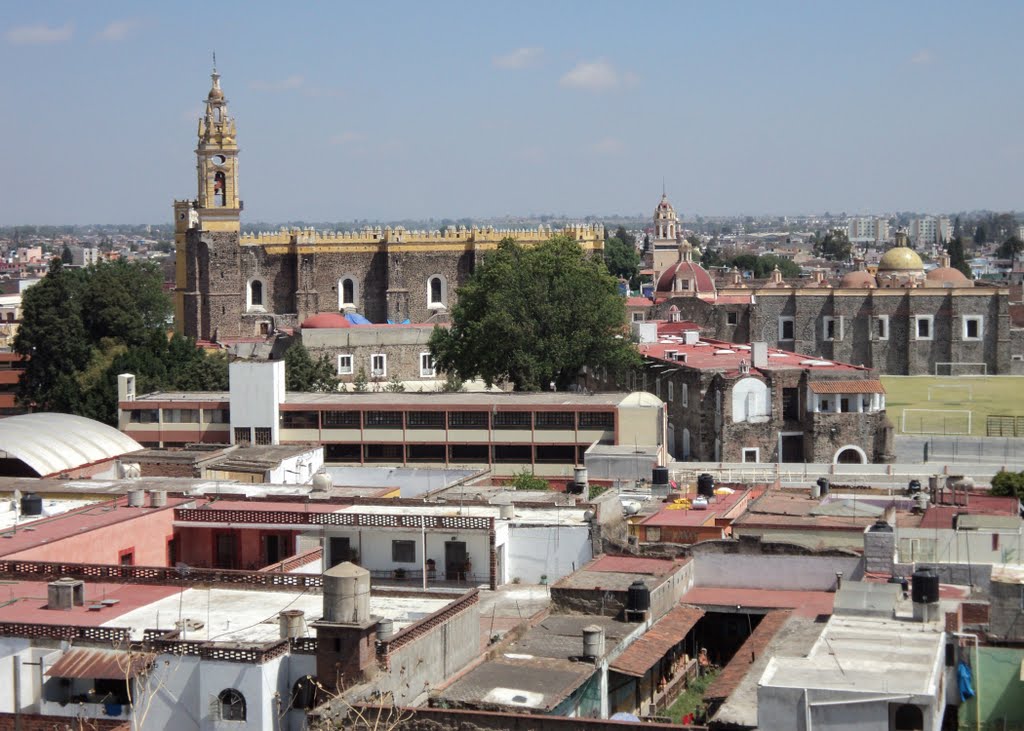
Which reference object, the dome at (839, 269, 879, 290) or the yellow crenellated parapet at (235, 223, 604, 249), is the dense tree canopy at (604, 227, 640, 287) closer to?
the dome at (839, 269, 879, 290)

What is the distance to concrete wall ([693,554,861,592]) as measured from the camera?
23.0 metres

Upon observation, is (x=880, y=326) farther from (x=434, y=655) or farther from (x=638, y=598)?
(x=434, y=655)

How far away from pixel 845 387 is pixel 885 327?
87.1ft

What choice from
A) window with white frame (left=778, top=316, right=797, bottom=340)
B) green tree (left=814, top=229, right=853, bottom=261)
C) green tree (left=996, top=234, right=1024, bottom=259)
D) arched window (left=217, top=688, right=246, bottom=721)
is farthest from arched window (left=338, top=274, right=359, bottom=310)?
green tree (left=814, top=229, right=853, bottom=261)

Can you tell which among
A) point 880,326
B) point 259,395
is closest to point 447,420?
point 259,395

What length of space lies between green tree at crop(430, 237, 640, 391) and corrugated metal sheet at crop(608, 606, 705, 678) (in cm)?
2559

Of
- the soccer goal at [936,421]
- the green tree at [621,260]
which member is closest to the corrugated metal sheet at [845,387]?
the soccer goal at [936,421]

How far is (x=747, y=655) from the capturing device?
19.5 m

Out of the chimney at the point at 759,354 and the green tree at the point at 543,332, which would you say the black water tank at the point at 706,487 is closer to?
the chimney at the point at 759,354

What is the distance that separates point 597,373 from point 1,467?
2148 cm

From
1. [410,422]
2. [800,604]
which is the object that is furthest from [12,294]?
[800,604]

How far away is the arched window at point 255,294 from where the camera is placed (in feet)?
217

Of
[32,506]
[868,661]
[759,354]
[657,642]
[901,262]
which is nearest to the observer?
[868,661]

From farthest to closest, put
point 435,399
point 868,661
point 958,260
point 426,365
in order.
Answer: point 958,260 < point 426,365 < point 435,399 < point 868,661
